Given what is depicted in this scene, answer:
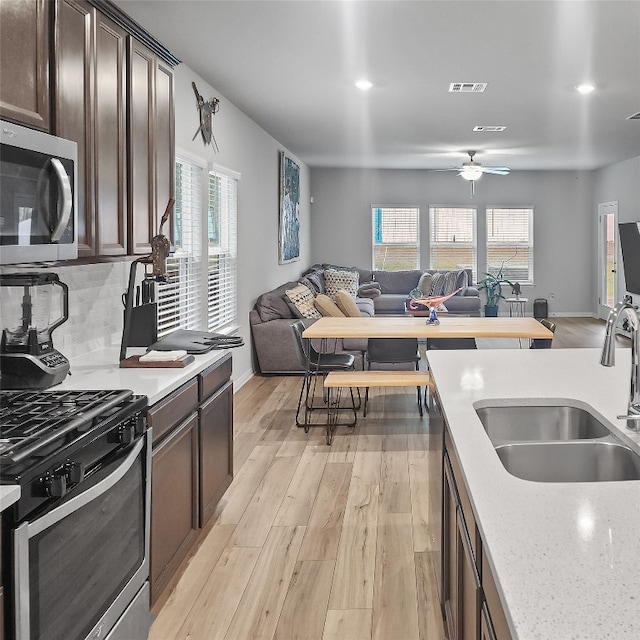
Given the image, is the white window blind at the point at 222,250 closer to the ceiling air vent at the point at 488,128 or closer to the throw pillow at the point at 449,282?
the ceiling air vent at the point at 488,128

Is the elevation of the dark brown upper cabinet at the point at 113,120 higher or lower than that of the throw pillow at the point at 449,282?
higher

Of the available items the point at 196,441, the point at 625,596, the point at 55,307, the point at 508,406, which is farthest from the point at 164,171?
the point at 625,596

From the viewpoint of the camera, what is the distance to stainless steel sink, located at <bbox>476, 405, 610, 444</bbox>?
2.15 meters

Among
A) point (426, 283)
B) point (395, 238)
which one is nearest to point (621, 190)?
point (426, 283)

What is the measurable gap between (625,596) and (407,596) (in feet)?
5.96

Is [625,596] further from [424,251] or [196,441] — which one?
[424,251]

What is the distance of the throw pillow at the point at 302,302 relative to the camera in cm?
734

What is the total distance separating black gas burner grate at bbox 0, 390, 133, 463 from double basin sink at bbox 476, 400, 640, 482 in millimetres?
A: 1143

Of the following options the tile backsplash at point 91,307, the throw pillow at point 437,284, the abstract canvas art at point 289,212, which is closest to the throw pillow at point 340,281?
the abstract canvas art at point 289,212

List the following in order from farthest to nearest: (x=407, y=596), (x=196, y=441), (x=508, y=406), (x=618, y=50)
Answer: (x=618, y=50) < (x=196, y=441) < (x=407, y=596) < (x=508, y=406)

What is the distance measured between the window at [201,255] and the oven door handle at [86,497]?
2371 mm

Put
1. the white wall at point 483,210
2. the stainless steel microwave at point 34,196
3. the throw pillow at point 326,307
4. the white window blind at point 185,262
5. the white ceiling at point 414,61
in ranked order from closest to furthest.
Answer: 1. the stainless steel microwave at point 34,196
2. the white ceiling at point 414,61
3. the white window blind at point 185,262
4. the throw pillow at point 326,307
5. the white wall at point 483,210

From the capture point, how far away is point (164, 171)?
3363 mm

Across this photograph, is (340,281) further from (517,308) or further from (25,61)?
(25,61)
